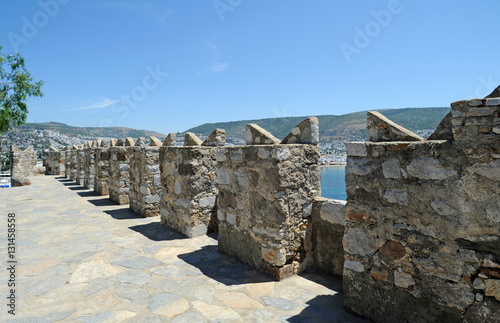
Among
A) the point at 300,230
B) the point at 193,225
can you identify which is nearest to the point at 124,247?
the point at 193,225

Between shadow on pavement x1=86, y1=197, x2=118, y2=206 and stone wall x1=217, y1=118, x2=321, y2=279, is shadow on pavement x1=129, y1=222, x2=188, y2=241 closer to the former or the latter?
stone wall x1=217, y1=118, x2=321, y2=279

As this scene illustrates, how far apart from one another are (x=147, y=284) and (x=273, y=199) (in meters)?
1.84

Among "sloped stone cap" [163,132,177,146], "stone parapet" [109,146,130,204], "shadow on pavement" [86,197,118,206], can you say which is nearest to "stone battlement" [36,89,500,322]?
"sloped stone cap" [163,132,177,146]

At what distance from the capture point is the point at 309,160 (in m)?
3.77

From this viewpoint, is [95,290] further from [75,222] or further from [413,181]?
[75,222]

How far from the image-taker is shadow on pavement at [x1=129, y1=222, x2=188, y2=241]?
17.7 ft

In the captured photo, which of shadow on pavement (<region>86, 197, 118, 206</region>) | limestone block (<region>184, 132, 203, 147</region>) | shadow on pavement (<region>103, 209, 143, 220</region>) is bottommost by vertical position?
shadow on pavement (<region>103, 209, 143, 220</region>)

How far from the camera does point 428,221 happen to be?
2.30m

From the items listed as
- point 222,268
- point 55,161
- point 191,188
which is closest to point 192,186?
point 191,188

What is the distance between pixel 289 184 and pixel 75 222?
557cm

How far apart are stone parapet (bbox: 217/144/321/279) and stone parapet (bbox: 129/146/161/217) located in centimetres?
338

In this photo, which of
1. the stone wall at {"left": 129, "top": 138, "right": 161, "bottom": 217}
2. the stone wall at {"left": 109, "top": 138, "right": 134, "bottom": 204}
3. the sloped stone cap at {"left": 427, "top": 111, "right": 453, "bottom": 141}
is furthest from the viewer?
the stone wall at {"left": 109, "top": 138, "right": 134, "bottom": 204}

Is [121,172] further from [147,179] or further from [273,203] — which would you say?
[273,203]

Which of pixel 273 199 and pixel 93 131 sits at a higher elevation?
pixel 93 131
